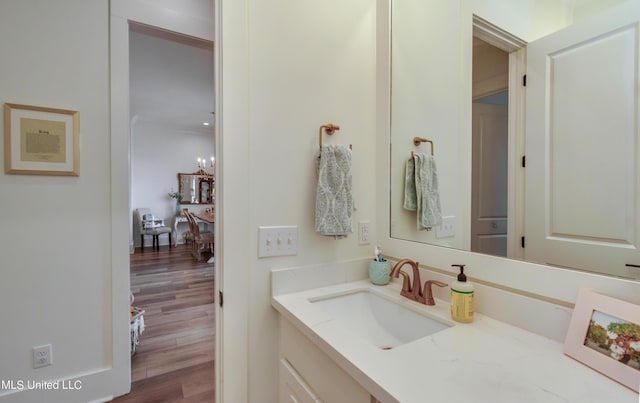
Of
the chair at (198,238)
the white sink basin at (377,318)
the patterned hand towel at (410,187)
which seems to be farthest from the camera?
the chair at (198,238)

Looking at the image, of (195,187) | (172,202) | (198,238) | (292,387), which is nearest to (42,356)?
(292,387)

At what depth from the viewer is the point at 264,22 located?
1.08 meters

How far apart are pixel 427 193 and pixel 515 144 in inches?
15.9

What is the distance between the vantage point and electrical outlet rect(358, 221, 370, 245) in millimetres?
1337

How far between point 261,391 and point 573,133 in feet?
4.55

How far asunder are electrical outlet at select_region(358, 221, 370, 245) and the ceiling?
1.77 meters

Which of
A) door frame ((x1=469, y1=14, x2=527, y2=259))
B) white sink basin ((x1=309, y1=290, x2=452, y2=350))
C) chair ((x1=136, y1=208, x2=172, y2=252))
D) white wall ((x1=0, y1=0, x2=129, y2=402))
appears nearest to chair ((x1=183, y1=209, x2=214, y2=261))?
chair ((x1=136, y1=208, x2=172, y2=252))

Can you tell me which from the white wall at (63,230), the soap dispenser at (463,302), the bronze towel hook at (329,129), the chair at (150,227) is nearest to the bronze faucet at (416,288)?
the soap dispenser at (463,302)

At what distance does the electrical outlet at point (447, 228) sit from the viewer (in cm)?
113

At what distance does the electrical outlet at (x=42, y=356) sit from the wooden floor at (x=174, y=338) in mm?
472

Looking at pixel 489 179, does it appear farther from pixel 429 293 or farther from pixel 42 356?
pixel 42 356

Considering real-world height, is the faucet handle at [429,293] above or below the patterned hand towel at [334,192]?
below

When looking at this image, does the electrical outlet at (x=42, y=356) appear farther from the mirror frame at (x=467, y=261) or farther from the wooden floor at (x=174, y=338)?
the mirror frame at (x=467, y=261)

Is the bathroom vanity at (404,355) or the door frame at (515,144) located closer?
the bathroom vanity at (404,355)
